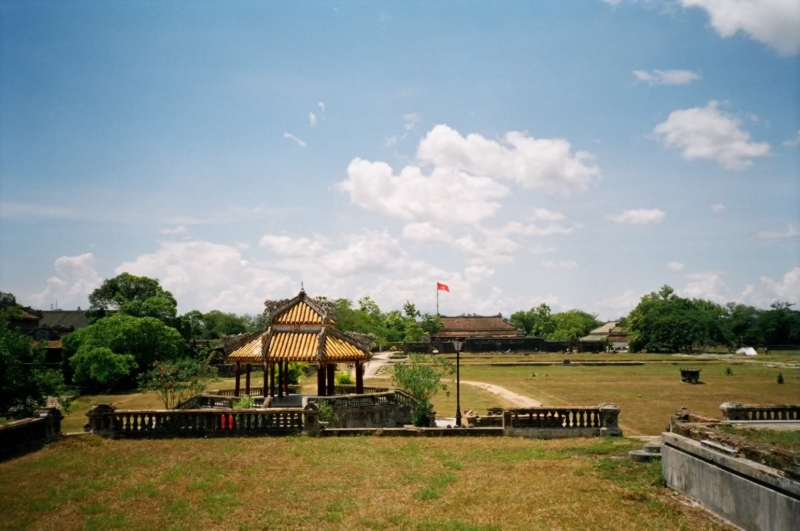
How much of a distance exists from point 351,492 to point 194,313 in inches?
3205

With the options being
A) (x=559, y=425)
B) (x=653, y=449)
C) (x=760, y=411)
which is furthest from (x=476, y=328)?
(x=653, y=449)

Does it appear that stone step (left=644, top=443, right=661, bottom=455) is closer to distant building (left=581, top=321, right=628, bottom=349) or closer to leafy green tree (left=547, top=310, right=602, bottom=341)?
leafy green tree (left=547, top=310, right=602, bottom=341)

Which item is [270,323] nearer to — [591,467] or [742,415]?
[591,467]

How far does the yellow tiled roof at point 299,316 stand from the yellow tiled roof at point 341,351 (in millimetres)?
1145

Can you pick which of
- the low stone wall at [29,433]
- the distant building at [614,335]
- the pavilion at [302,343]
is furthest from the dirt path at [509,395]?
the distant building at [614,335]

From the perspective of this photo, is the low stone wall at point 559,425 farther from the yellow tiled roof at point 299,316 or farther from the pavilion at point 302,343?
the yellow tiled roof at point 299,316

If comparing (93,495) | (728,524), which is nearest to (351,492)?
(93,495)

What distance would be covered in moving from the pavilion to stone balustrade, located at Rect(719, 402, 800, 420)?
13.6 m

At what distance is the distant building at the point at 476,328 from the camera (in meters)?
111

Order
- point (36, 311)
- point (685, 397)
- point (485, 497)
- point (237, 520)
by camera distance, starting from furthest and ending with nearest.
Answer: point (36, 311) → point (685, 397) → point (485, 497) → point (237, 520)

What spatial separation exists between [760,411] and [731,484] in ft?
40.7

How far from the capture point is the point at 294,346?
2427cm

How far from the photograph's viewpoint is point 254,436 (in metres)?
19.2

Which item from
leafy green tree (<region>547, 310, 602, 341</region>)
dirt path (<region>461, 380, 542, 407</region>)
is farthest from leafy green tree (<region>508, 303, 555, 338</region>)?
dirt path (<region>461, 380, 542, 407</region>)
